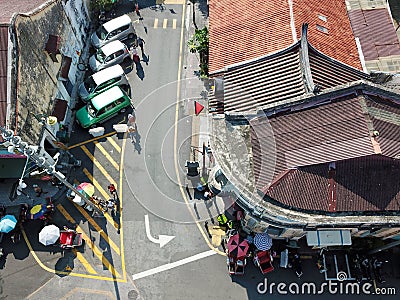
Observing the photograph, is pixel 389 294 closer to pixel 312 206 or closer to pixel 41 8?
pixel 312 206

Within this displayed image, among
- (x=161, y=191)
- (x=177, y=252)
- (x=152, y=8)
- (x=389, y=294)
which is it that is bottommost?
(x=389, y=294)

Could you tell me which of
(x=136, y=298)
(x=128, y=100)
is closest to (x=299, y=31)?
(x=128, y=100)

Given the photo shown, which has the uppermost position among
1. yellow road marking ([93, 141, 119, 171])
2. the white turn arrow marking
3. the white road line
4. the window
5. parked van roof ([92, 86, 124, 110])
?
the window

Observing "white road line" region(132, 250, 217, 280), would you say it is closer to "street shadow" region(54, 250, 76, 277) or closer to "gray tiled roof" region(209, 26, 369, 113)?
"street shadow" region(54, 250, 76, 277)

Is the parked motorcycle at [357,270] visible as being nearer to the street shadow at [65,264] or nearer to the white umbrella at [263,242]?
the white umbrella at [263,242]

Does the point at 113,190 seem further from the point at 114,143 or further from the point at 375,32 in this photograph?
the point at 375,32

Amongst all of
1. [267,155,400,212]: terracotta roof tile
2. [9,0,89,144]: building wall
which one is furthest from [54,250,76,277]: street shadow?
[267,155,400,212]: terracotta roof tile
